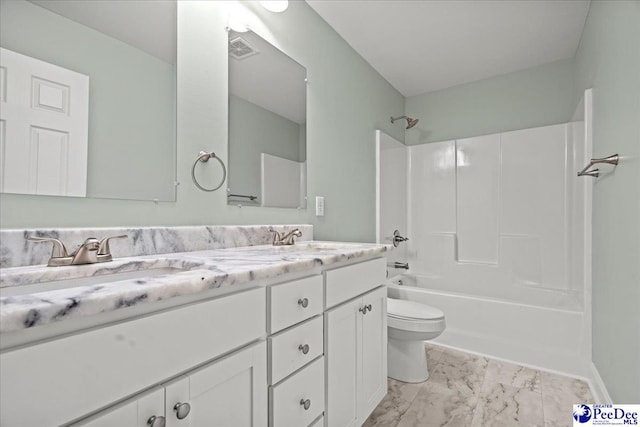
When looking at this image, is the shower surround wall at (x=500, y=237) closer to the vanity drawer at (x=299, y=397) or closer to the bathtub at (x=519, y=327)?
the bathtub at (x=519, y=327)

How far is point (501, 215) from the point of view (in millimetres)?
2883

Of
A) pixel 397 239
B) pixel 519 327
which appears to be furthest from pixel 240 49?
pixel 519 327

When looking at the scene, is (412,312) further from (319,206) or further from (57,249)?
(57,249)

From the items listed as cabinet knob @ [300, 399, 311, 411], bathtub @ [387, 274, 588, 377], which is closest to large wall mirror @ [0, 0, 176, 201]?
cabinet knob @ [300, 399, 311, 411]

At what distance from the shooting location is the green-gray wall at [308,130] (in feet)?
3.43

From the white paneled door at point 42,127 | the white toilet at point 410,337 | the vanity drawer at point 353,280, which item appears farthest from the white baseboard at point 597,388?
the white paneled door at point 42,127

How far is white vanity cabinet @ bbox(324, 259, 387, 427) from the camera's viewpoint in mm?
1140

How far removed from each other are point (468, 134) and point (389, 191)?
1007mm

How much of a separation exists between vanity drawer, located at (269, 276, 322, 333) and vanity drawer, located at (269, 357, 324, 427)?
0.17 m

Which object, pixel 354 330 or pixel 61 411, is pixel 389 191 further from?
pixel 61 411

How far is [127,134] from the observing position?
108 centimetres

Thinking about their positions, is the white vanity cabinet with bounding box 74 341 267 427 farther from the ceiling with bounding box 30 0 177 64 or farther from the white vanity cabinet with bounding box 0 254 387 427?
the ceiling with bounding box 30 0 177 64

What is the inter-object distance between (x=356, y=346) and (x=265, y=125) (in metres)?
1.17

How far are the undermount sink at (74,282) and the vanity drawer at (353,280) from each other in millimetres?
512
